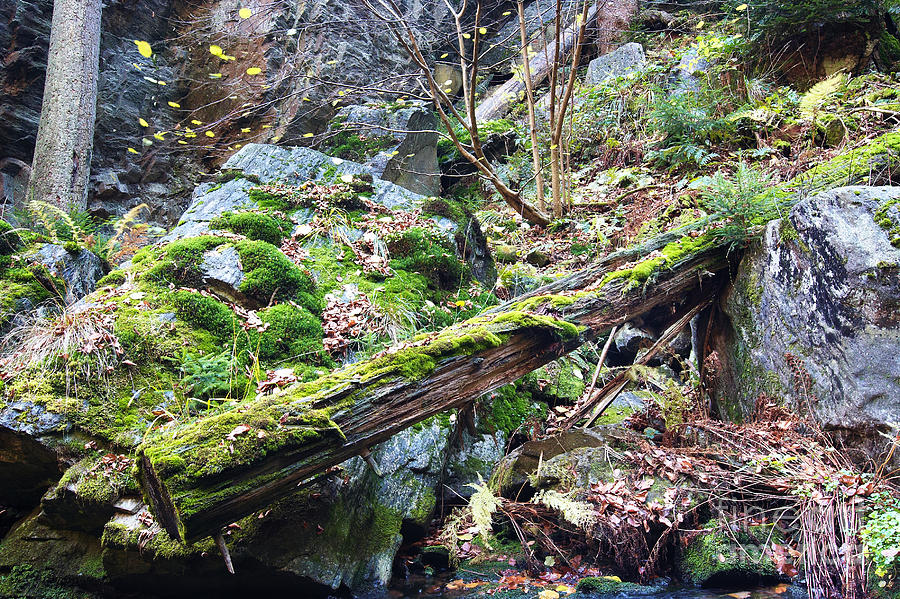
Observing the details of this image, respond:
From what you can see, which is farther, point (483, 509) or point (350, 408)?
point (483, 509)

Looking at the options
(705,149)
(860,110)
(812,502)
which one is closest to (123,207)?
(705,149)

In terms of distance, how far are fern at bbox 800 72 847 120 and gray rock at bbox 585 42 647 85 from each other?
413 cm

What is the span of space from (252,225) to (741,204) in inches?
204

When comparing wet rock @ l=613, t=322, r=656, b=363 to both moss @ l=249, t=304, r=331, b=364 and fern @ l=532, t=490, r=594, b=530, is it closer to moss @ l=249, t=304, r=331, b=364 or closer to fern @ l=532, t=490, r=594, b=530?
fern @ l=532, t=490, r=594, b=530

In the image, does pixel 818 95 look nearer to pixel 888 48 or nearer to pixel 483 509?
pixel 888 48

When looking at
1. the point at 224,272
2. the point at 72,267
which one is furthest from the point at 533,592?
the point at 72,267

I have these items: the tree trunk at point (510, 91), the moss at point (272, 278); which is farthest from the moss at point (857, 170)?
the tree trunk at point (510, 91)

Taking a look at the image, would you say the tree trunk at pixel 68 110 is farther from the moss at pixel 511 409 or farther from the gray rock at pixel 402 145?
the moss at pixel 511 409

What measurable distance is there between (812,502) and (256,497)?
338 cm

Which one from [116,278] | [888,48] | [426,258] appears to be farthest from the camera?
[888,48]

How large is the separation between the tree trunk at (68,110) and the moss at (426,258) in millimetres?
5630

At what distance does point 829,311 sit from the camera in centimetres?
369

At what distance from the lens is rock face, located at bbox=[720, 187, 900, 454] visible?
3369 mm

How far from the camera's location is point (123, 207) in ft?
31.7
